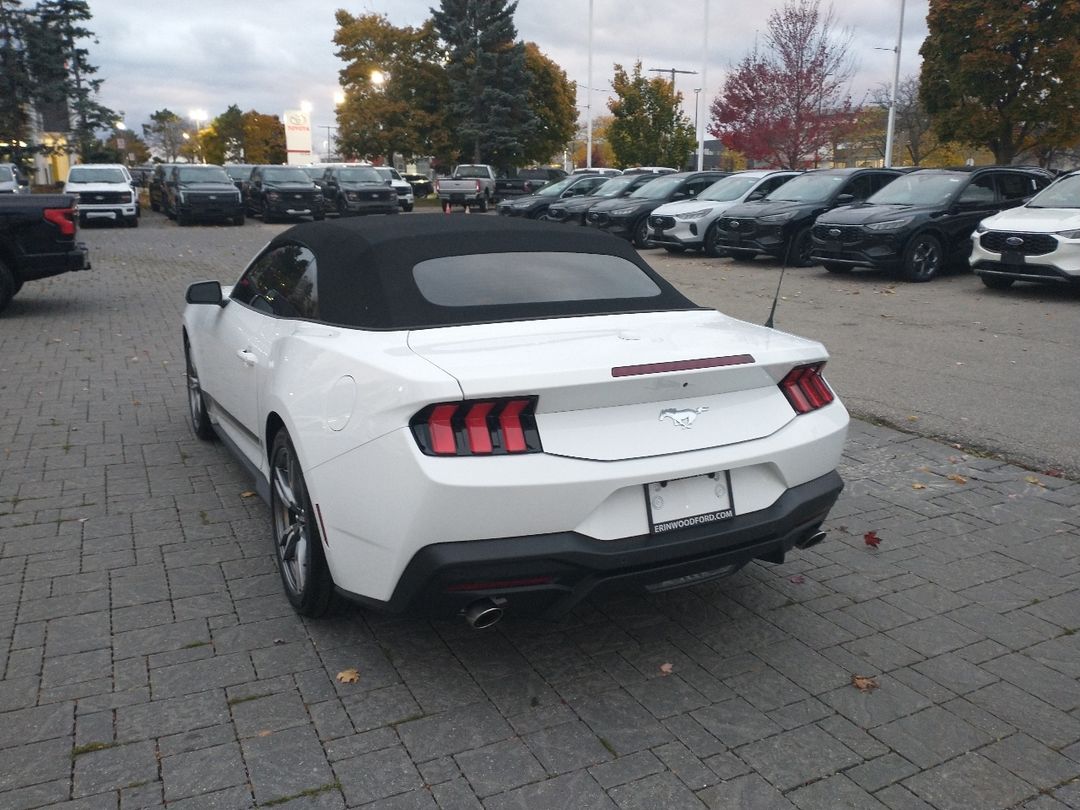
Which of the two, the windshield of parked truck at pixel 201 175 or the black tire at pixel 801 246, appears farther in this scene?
the windshield of parked truck at pixel 201 175

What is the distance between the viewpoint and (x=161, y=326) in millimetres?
11344

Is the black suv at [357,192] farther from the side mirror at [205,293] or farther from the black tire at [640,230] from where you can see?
the side mirror at [205,293]

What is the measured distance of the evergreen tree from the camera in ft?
172

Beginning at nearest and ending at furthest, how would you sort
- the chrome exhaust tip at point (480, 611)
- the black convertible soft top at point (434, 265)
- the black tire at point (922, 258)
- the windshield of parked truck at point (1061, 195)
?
the chrome exhaust tip at point (480, 611), the black convertible soft top at point (434, 265), the windshield of parked truck at point (1061, 195), the black tire at point (922, 258)

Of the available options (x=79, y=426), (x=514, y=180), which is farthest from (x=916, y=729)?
(x=514, y=180)

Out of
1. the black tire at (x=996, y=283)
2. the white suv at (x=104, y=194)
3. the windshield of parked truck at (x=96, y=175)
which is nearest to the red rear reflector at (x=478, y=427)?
the black tire at (x=996, y=283)

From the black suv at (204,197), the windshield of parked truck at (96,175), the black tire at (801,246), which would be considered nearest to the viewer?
the black tire at (801,246)

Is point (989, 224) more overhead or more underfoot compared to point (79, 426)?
more overhead

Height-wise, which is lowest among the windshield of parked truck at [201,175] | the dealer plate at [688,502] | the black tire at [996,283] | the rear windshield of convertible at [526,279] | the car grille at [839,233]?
the black tire at [996,283]

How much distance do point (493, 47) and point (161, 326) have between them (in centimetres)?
4620

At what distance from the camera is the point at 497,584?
10.2ft

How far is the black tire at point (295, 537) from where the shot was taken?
371 cm

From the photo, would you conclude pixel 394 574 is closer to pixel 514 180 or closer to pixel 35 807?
pixel 35 807

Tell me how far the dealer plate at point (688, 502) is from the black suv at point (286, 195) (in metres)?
28.6
